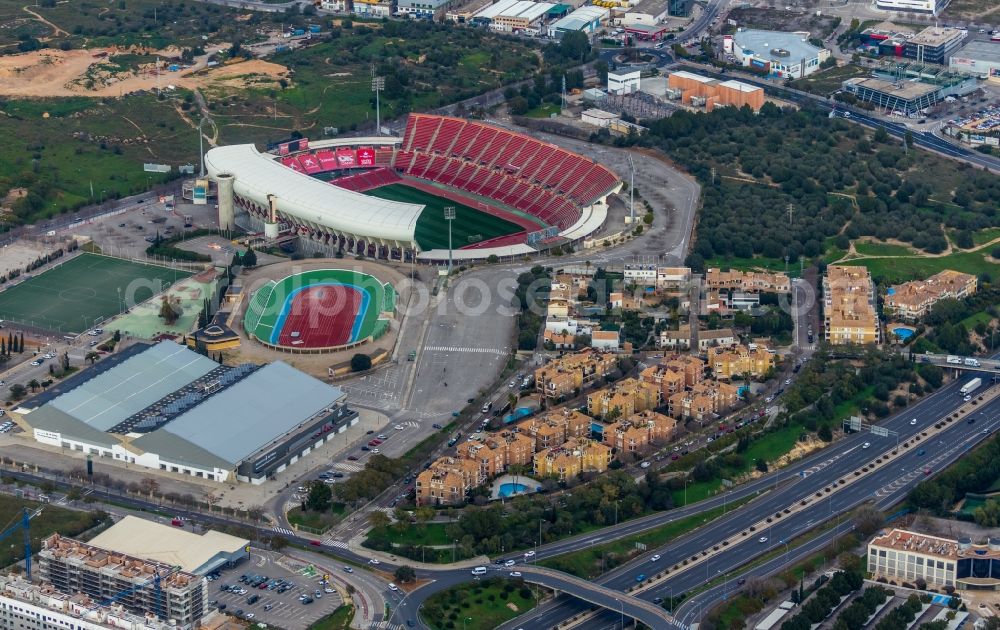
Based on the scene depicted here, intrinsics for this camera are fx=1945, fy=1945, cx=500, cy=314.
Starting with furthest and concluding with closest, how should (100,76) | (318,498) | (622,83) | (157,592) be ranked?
(100,76), (622,83), (318,498), (157,592)

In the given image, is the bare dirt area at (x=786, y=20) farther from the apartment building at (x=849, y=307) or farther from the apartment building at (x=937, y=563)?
the apartment building at (x=937, y=563)

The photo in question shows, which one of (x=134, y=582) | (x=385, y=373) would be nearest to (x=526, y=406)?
(x=385, y=373)

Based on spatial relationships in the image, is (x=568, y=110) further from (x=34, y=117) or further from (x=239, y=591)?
(x=239, y=591)

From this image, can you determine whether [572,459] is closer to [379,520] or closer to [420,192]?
[379,520]

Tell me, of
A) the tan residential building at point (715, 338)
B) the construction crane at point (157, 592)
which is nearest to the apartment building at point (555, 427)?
the tan residential building at point (715, 338)

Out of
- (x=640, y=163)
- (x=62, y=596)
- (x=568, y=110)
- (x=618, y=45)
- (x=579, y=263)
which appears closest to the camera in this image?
(x=62, y=596)

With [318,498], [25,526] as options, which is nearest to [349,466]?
[318,498]

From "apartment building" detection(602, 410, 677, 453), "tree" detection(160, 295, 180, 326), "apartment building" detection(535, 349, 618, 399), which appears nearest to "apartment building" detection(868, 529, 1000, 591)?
"apartment building" detection(602, 410, 677, 453)
